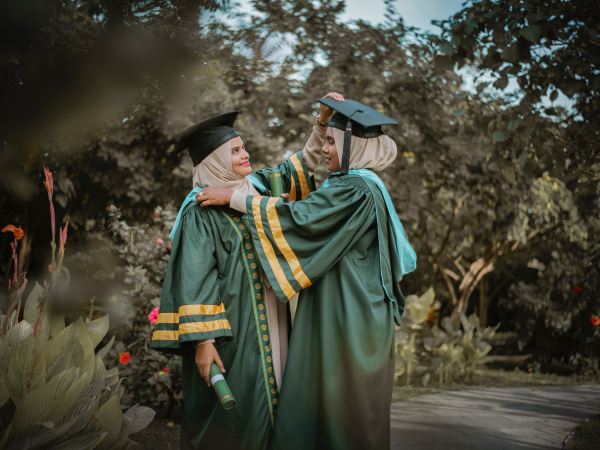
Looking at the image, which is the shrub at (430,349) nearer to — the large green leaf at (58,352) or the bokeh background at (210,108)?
the bokeh background at (210,108)

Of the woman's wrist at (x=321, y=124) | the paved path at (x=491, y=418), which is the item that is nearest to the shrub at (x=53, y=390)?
the woman's wrist at (x=321, y=124)

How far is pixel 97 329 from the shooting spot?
2.49 meters

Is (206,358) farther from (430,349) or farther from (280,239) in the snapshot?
(430,349)

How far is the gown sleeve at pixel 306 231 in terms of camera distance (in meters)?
2.11

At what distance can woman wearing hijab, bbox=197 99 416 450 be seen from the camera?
2.06 meters

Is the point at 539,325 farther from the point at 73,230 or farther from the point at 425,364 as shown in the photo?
the point at 73,230

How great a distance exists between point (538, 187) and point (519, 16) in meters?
5.46

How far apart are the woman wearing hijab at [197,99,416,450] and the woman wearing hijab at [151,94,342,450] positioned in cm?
11

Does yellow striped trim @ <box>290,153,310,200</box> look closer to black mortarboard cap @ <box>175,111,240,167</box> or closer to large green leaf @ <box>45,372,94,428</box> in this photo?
black mortarboard cap @ <box>175,111,240,167</box>

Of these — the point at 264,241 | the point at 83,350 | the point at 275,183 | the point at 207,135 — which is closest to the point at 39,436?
the point at 83,350

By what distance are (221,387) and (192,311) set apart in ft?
1.07

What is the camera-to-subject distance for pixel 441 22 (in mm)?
4320

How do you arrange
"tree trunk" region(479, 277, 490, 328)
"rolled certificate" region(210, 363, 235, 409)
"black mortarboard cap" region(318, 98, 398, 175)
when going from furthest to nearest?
"tree trunk" region(479, 277, 490, 328) < "black mortarboard cap" region(318, 98, 398, 175) < "rolled certificate" region(210, 363, 235, 409)

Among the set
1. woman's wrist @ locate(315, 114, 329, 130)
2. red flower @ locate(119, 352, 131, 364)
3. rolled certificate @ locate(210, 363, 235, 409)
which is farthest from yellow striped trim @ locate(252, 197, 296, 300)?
red flower @ locate(119, 352, 131, 364)
